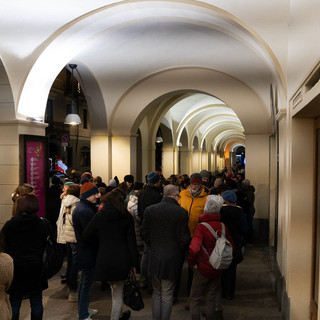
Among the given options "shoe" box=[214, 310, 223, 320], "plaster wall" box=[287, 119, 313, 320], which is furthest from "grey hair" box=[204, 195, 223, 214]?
"shoe" box=[214, 310, 223, 320]

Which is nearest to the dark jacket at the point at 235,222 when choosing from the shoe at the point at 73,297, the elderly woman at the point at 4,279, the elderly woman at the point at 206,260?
the elderly woman at the point at 206,260

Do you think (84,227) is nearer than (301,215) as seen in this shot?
No

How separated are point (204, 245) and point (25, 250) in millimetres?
1813

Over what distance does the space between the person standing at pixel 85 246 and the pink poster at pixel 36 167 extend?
7.30 ft

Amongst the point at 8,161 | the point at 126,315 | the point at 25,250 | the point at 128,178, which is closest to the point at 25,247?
the point at 25,250

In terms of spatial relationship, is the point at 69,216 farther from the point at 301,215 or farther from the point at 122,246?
the point at 301,215

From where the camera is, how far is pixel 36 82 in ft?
21.4

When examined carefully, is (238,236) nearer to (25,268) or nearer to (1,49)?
(25,268)

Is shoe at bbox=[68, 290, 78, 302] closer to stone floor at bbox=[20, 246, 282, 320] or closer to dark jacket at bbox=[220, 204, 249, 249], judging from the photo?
stone floor at bbox=[20, 246, 282, 320]

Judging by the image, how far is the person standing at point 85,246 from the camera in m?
4.38

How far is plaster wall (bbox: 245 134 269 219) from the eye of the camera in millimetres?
9703

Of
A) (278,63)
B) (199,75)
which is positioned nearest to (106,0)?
(278,63)

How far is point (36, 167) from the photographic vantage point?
21.6ft

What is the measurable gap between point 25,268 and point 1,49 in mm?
3725
